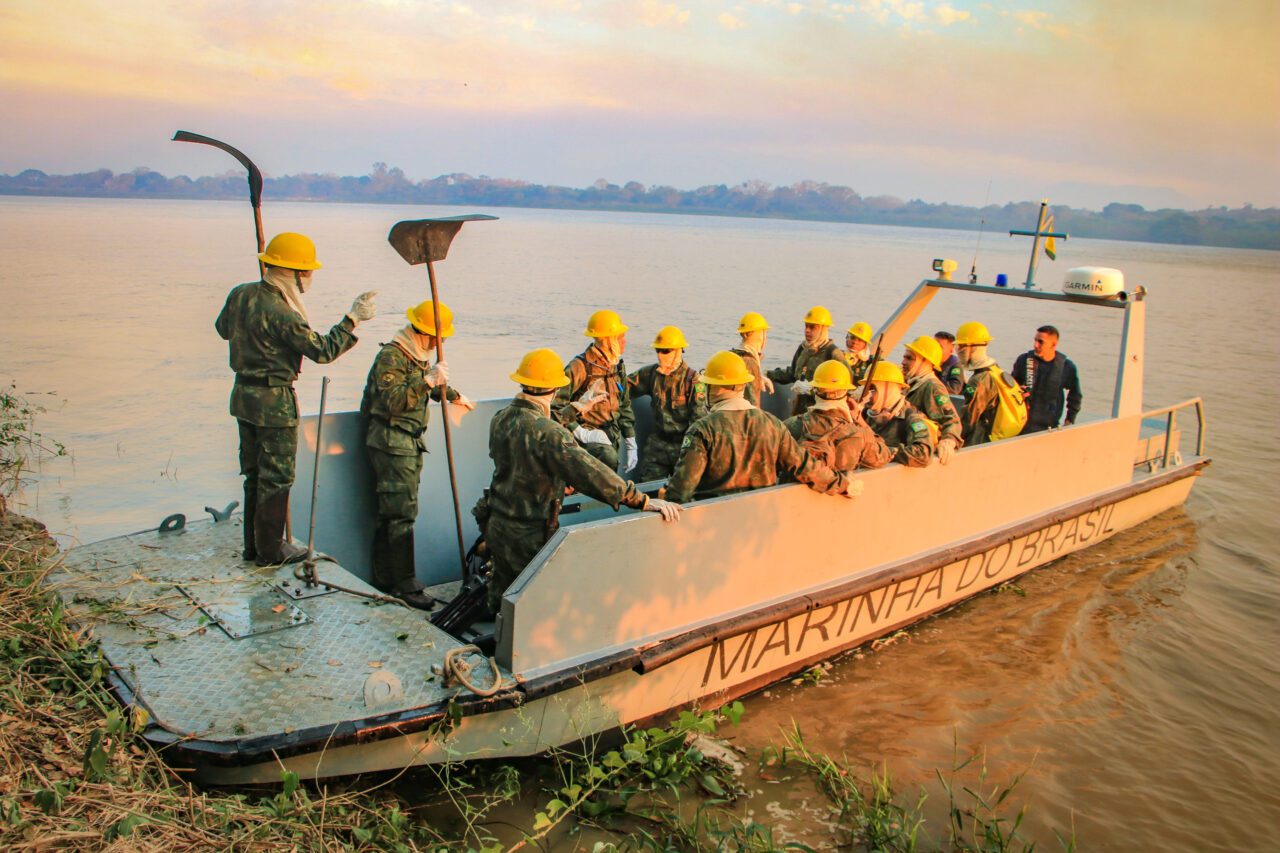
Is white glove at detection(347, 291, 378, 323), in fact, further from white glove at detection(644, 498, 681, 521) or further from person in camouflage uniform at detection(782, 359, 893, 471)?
person in camouflage uniform at detection(782, 359, 893, 471)

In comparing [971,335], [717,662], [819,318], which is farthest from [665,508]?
[819,318]

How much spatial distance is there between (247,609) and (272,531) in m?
0.51

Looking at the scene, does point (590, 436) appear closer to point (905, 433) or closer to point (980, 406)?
point (905, 433)

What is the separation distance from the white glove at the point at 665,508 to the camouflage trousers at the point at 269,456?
1.93 meters

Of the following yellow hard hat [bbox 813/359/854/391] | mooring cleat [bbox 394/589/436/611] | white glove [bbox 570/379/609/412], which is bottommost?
mooring cleat [bbox 394/589/436/611]

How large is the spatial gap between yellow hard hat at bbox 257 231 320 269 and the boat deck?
154 cm

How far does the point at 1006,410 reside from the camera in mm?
6453

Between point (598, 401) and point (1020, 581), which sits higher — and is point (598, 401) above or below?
above

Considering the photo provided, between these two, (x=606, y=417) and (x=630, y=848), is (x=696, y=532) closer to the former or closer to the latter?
Answer: (x=630, y=848)

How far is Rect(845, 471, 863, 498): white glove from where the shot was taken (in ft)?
15.7

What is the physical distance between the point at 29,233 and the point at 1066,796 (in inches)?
1949

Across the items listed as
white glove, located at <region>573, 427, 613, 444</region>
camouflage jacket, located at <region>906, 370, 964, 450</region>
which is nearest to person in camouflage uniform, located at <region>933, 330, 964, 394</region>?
camouflage jacket, located at <region>906, 370, 964, 450</region>

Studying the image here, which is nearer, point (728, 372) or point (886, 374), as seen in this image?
point (728, 372)

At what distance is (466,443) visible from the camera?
575cm
